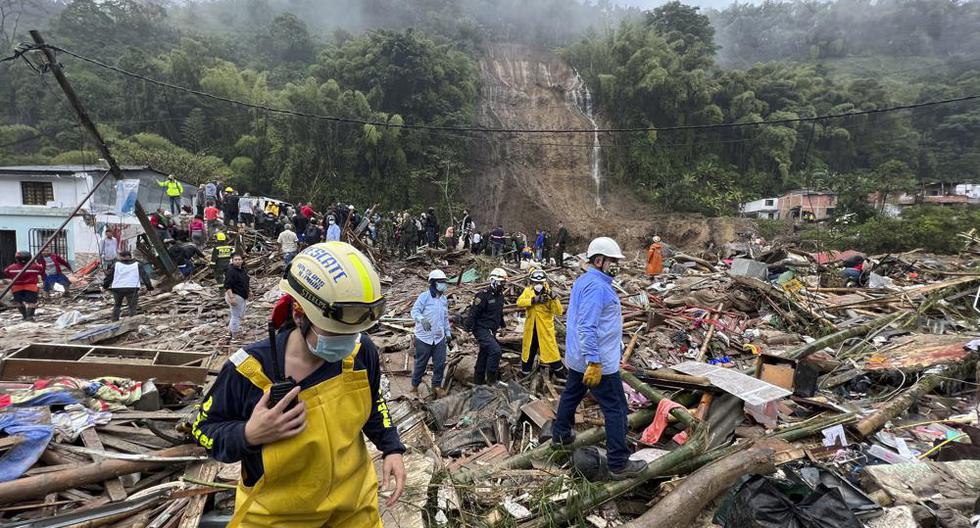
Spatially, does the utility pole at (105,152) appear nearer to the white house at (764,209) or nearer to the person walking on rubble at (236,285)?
the person walking on rubble at (236,285)

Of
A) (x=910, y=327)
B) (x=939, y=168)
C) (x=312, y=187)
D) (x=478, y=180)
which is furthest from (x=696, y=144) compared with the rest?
(x=910, y=327)

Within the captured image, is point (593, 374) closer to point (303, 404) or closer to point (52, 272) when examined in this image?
point (303, 404)

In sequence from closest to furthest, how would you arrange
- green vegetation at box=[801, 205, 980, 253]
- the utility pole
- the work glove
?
the work glove → the utility pole → green vegetation at box=[801, 205, 980, 253]

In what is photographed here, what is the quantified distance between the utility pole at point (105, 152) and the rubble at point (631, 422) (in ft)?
10.6

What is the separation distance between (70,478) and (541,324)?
4966 millimetres

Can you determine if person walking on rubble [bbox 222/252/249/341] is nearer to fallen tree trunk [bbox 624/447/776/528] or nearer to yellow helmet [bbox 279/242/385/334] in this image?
yellow helmet [bbox 279/242/385/334]

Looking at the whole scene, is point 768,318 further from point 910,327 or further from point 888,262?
point 888,262

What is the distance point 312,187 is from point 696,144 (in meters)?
27.0

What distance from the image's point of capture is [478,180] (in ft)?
106

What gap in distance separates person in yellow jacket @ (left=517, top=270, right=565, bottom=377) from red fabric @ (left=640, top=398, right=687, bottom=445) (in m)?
2.08

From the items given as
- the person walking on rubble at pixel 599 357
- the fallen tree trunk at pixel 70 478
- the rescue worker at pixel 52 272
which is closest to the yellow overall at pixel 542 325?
the person walking on rubble at pixel 599 357

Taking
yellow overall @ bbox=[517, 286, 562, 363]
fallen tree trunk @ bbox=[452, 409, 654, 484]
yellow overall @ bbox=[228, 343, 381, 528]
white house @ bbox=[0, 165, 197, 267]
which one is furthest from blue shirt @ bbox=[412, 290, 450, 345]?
white house @ bbox=[0, 165, 197, 267]

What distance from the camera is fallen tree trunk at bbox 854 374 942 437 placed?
170 inches

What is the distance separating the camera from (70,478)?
3.07 m
